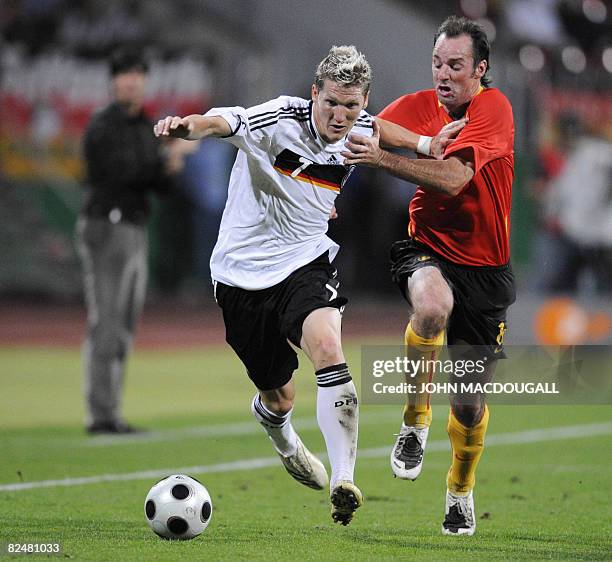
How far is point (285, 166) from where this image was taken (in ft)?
21.4

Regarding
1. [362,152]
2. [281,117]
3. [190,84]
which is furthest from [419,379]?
[190,84]

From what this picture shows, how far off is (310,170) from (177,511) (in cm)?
191

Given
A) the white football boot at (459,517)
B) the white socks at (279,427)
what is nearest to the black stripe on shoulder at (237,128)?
the white socks at (279,427)

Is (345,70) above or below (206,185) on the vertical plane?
below

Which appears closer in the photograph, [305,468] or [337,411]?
[337,411]

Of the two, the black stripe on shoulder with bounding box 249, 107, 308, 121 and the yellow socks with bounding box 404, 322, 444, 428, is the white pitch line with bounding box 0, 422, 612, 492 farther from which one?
the black stripe on shoulder with bounding box 249, 107, 308, 121

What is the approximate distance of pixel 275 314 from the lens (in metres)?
6.57

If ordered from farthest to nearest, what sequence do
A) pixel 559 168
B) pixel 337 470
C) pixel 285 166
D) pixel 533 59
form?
pixel 533 59, pixel 559 168, pixel 285 166, pixel 337 470

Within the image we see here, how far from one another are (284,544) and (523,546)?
3.84 ft

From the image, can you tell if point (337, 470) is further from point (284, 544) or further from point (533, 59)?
point (533, 59)

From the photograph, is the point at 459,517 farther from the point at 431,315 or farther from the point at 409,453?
the point at 431,315

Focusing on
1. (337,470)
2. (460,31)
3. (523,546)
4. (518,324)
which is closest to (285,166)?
(460,31)

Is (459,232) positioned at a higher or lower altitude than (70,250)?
lower

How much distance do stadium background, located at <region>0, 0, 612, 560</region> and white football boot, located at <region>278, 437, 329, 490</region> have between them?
0.19m
